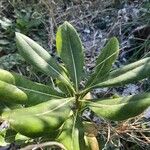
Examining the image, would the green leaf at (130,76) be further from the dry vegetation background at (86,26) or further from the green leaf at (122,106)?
the dry vegetation background at (86,26)

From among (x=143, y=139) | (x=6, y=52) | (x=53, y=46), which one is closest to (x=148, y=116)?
(x=143, y=139)

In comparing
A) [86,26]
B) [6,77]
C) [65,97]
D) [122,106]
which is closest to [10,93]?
[6,77]

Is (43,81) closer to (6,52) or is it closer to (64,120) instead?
(6,52)

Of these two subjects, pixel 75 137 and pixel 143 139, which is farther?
pixel 143 139

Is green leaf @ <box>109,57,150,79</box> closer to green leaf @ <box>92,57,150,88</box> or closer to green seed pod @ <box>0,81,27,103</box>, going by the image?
green leaf @ <box>92,57,150,88</box>

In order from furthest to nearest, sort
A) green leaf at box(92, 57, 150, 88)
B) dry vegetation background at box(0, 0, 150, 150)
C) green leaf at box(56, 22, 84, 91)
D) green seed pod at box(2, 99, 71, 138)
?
1. dry vegetation background at box(0, 0, 150, 150)
2. green leaf at box(56, 22, 84, 91)
3. green leaf at box(92, 57, 150, 88)
4. green seed pod at box(2, 99, 71, 138)

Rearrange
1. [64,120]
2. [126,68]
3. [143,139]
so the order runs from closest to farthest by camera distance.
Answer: [64,120], [126,68], [143,139]

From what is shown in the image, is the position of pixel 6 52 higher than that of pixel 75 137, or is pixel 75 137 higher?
pixel 6 52

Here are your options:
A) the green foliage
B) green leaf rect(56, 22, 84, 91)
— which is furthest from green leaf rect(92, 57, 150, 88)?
green leaf rect(56, 22, 84, 91)
